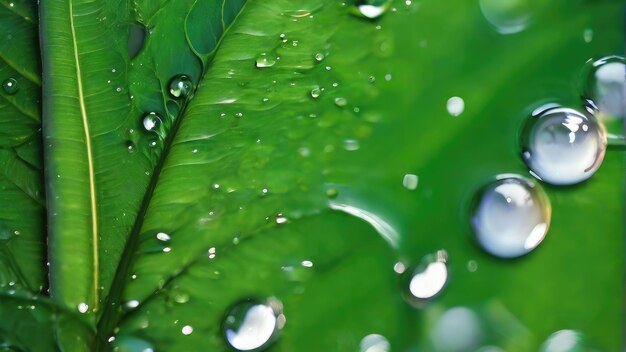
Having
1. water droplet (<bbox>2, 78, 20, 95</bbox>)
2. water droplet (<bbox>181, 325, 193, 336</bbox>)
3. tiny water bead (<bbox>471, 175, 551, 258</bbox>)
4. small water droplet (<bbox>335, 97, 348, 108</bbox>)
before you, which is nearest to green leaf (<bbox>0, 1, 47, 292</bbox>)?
water droplet (<bbox>2, 78, 20, 95</bbox>)

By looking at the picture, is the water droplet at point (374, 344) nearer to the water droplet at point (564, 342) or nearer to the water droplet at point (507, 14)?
the water droplet at point (564, 342)

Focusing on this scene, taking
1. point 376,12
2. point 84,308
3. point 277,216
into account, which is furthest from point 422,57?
point 84,308

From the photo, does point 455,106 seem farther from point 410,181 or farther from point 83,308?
point 83,308

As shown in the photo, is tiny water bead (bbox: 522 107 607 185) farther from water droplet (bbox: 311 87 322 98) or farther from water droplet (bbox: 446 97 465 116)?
water droplet (bbox: 311 87 322 98)

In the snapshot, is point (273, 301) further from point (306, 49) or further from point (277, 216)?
point (306, 49)

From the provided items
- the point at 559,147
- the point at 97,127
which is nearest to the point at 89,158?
the point at 97,127
